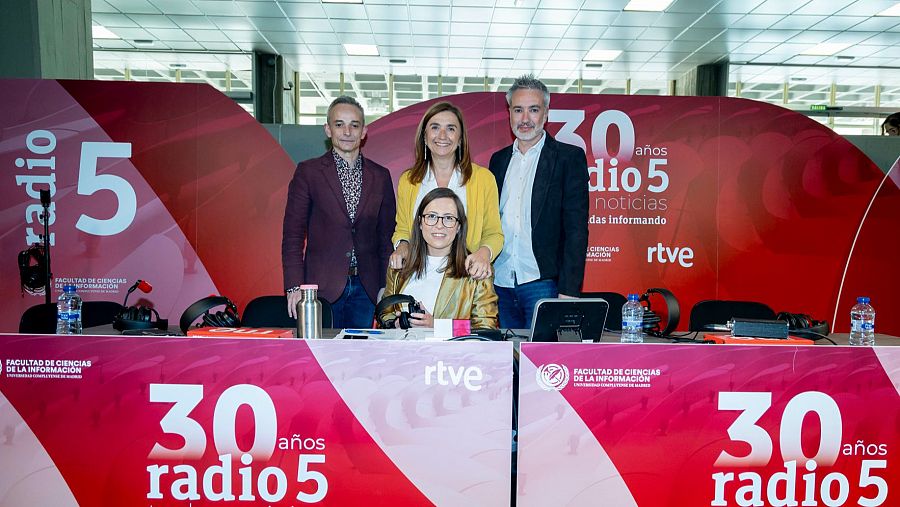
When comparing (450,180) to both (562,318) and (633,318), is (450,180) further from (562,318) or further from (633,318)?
(562,318)

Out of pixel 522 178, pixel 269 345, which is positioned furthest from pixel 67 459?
pixel 522 178

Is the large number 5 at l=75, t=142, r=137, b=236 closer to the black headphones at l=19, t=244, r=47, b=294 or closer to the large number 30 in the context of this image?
the black headphones at l=19, t=244, r=47, b=294

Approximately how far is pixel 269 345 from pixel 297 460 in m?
0.37

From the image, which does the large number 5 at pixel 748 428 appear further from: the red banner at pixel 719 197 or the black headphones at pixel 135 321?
the red banner at pixel 719 197

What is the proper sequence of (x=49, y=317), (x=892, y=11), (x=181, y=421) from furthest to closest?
(x=892, y=11)
(x=49, y=317)
(x=181, y=421)

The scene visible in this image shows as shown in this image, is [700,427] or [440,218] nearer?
[700,427]

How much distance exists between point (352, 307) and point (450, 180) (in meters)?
1.10

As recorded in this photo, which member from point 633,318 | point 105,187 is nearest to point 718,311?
point 633,318

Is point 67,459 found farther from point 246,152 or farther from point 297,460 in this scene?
point 246,152

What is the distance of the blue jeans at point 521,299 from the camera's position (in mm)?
3838

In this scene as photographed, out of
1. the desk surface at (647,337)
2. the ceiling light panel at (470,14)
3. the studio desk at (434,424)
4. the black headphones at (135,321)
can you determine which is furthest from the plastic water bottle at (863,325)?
the ceiling light panel at (470,14)

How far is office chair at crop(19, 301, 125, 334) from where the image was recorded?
10.3 feet

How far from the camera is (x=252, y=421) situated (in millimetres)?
1885

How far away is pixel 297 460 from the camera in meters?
1.88
